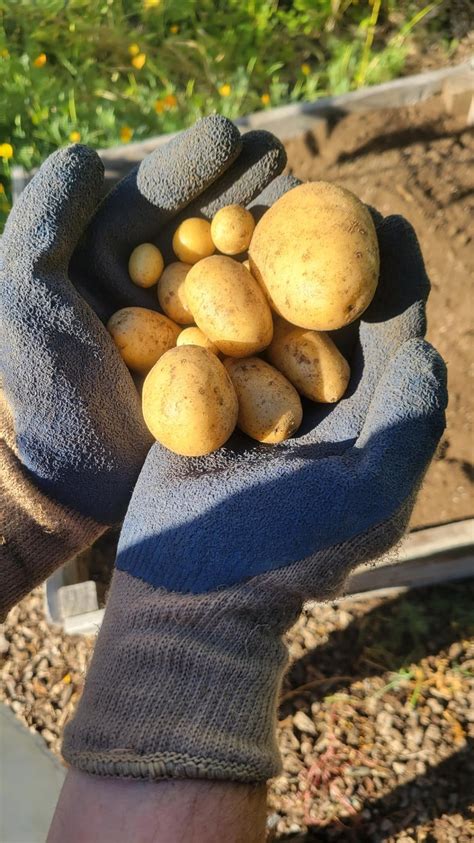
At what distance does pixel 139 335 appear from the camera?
1.65 meters

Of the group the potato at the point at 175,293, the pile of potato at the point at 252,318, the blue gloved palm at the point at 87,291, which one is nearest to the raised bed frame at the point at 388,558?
the blue gloved palm at the point at 87,291

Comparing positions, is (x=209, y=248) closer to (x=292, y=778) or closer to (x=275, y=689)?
(x=275, y=689)

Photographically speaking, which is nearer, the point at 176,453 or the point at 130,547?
the point at 130,547

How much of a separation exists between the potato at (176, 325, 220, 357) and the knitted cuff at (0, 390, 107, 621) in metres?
0.50

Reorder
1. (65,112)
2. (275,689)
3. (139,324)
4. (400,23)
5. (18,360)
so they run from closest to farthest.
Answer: (275,689) → (18,360) → (139,324) → (65,112) → (400,23)

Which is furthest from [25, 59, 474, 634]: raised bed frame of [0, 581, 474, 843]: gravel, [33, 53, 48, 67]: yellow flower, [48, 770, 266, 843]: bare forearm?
[48, 770, 266, 843]: bare forearm

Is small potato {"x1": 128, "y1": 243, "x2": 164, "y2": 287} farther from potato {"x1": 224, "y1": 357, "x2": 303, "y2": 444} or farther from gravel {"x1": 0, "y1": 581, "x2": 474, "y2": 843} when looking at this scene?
gravel {"x1": 0, "y1": 581, "x2": 474, "y2": 843}

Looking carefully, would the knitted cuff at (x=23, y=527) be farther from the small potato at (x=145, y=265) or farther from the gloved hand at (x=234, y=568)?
the small potato at (x=145, y=265)

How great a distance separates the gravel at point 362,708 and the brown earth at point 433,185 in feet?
2.26

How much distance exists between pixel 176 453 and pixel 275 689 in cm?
59

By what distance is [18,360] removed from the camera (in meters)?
1.49

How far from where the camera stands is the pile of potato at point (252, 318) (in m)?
1.46

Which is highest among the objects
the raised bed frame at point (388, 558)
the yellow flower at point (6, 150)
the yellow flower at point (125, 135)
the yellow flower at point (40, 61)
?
the yellow flower at point (40, 61)

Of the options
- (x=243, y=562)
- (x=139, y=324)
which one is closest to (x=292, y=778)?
(x=243, y=562)
